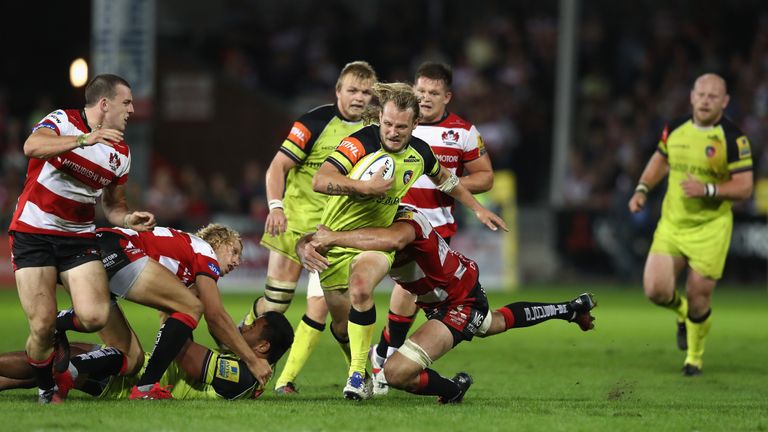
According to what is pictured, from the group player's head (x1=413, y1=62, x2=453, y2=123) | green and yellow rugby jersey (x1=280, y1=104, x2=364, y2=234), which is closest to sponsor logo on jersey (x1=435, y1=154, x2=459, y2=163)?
player's head (x1=413, y1=62, x2=453, y2=123)

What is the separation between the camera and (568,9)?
82.6ft

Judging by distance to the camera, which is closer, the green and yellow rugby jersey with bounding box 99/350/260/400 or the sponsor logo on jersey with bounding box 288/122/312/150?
the green and yellow rugby jersey with bounding box 99/350/260/400

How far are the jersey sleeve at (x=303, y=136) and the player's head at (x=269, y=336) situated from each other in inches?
56.5

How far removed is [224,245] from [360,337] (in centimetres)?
133

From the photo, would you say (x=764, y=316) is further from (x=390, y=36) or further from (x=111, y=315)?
(x=390, y=36)

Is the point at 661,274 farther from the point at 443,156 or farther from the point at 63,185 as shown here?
the point at 63,185

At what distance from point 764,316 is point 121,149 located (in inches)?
445

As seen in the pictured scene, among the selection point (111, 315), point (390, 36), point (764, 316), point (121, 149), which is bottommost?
point (764, 316)

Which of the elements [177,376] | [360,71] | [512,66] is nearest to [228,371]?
[177,376]

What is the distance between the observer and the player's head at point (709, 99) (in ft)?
37.0

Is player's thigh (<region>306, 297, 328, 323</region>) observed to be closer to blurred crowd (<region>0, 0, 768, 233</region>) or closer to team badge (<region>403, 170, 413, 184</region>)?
team badge (<region>403, 170, 413, 184</region>)

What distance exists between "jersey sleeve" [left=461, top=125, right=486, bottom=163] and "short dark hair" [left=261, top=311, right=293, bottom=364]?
2.26 m

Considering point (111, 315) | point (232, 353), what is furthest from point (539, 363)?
point (111, 315)

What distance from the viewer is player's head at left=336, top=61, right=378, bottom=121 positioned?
32.4 feet
